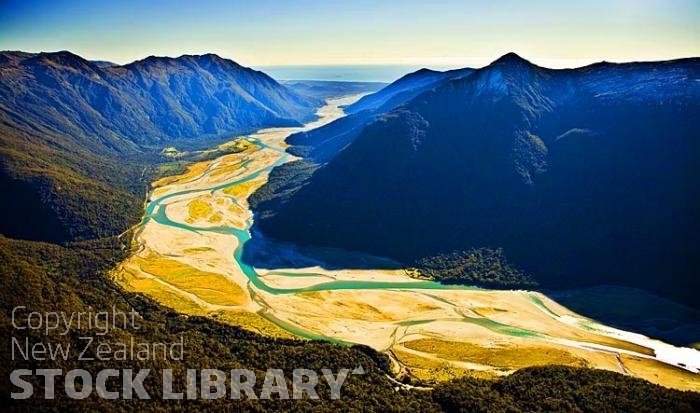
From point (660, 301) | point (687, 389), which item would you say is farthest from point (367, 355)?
point (660, 301)

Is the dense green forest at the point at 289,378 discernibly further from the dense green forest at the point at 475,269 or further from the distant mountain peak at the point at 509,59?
the distant mountain peak at the point at 509,59

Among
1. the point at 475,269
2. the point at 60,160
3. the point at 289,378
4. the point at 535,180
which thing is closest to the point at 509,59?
the point at 535,180

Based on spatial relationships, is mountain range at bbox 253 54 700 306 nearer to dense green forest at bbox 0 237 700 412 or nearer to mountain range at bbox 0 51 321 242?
dense green forest at bbox 0 237 700 412

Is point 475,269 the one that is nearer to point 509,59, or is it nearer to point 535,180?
point 535,180

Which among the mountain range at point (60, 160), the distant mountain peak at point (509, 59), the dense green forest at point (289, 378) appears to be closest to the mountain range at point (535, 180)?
the distant mountain peak at point (509, 59)

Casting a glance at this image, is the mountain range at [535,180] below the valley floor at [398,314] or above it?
above

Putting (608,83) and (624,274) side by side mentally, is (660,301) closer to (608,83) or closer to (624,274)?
(624,274)

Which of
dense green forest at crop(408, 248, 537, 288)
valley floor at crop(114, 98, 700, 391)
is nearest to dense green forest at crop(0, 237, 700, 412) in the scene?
valley floor at crop(114, 98, 700, 391)
